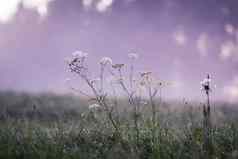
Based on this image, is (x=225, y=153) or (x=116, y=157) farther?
(x=225, y=153)

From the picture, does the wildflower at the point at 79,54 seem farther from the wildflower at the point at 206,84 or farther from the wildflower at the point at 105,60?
the wildflower at the point at 206,84

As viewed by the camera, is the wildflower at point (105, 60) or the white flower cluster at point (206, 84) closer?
the white flower cluster at point (206, 84)

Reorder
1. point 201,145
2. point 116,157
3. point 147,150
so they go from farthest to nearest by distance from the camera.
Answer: point 147,150 < point 201,145 < point 116,157

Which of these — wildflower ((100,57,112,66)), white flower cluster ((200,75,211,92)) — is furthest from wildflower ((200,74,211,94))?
wildflower ((100,57,112,66))

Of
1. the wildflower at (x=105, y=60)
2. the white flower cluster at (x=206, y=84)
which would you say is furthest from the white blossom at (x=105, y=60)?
the white flower cluster at (x=206, y=84)

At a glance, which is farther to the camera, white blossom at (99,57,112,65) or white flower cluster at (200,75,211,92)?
white blossom at (99,57,112,65)

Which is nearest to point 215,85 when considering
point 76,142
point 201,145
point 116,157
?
point 201,145

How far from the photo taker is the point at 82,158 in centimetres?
564

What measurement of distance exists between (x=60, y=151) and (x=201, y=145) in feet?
6.21

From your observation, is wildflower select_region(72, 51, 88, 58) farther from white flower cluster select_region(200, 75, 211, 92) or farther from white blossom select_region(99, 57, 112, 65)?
white flower cluster select_region(200, 75, 211, 92)

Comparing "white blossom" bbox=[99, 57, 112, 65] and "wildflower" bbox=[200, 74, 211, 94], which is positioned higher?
"white blossom" bbox=[99, 57, 112, 65]

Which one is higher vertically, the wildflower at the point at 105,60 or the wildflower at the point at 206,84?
the wildflower at the point at 105,60

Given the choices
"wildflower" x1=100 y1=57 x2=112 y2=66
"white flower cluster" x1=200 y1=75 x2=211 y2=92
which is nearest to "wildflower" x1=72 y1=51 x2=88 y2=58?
"wildflower" x1=100 y1=57 x2=112 y2=66

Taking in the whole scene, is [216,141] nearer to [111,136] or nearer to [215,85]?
[215,85]
